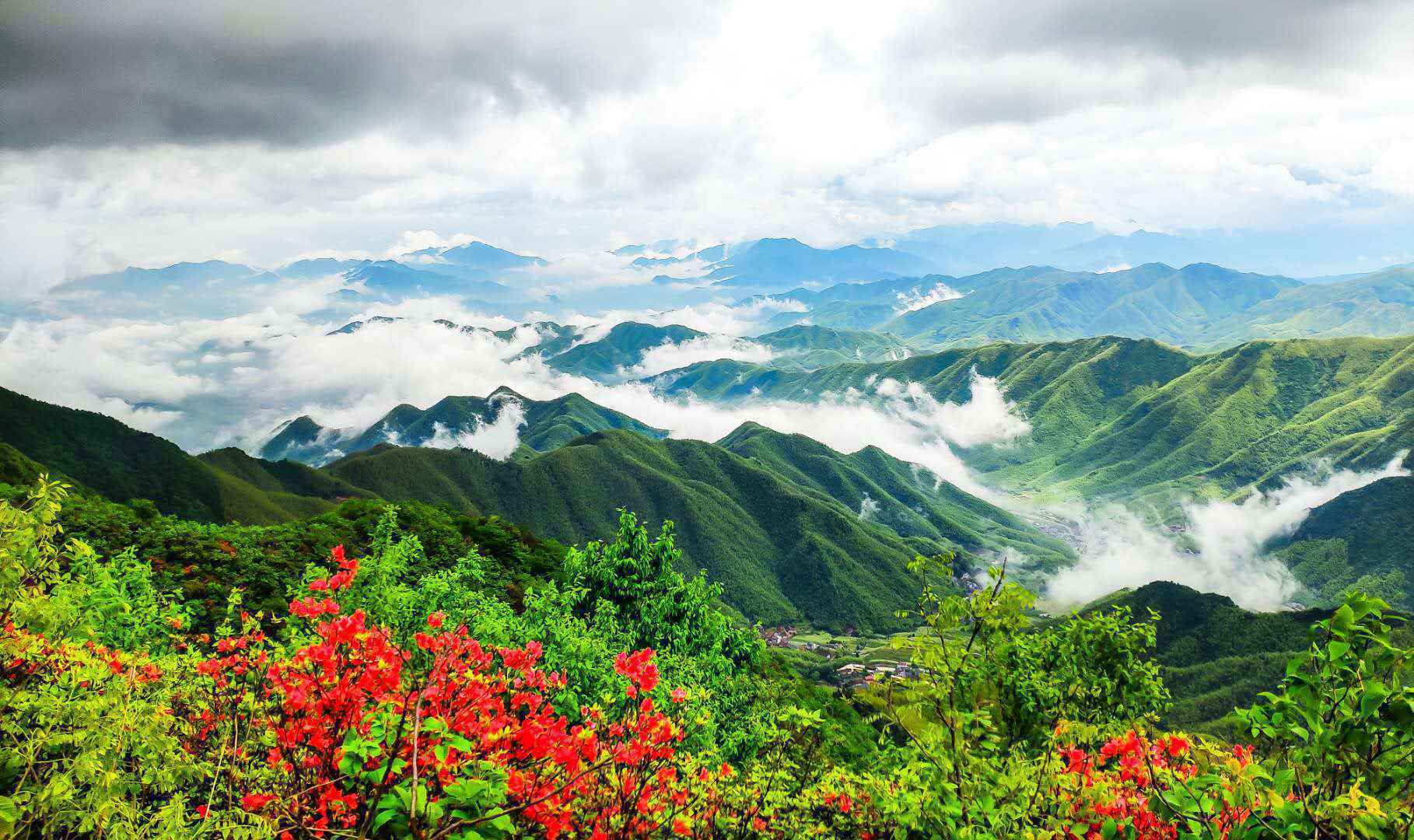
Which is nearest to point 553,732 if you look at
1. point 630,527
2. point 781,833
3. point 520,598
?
point 781,833

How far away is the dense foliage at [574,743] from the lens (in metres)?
6.70

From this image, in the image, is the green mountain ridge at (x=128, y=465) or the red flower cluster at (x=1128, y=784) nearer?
the red flower cluster at (x=1128, y=784)

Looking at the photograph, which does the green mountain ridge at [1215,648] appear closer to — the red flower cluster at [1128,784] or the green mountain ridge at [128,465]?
the red flower cluster at [1128,784]

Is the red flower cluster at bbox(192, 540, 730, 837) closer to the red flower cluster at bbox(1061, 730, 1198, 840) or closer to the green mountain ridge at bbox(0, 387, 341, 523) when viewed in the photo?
the red flower cluster at bbox(1061, 730, 1198, 840)

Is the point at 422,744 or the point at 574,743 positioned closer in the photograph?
the point at 422,744

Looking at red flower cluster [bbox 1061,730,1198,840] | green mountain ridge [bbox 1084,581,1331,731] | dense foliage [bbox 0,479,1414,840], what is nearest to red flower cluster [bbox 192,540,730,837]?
dense foliage [bbox 0,479,1414,840]

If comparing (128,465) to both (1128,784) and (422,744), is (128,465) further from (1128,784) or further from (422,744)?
(1128,784)

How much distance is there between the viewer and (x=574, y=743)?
374 inches

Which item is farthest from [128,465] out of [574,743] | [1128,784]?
[1128,784]

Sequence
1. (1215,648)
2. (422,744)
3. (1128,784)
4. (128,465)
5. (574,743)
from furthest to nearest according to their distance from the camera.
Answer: (1215,648) → (128,465) → (1128,784) → (574,743) → (422,744)

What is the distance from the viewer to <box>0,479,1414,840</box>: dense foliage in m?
6.70

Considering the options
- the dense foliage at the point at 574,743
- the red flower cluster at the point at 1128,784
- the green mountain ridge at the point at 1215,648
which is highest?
the dense foliage at the point at 574,743

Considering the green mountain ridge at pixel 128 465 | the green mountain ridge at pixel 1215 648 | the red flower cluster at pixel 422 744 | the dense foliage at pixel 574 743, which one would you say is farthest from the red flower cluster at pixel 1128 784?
the green mountain ridge at pixel 1215 648

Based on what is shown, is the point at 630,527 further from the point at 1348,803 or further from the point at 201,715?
the point at 1348,803
